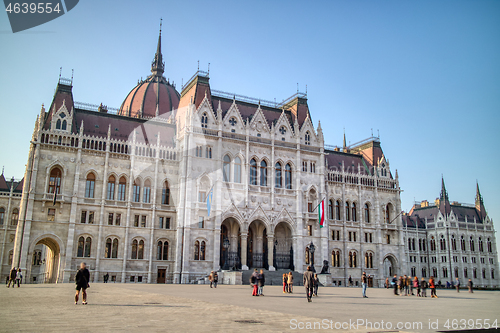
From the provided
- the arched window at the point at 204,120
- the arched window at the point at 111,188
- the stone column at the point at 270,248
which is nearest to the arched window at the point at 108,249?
the arched window at the point at 111,188

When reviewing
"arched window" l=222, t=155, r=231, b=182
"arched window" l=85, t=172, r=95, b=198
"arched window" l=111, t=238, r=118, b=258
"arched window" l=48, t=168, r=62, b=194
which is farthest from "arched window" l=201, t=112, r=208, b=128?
"arched window" l=48, t=168, r=62, b=194

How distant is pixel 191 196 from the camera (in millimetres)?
50719

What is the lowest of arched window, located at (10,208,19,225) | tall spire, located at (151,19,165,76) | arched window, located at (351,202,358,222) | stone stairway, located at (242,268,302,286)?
stone stairway, located at (242,268,302,286)

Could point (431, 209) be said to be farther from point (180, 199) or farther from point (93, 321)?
point (93, 321)

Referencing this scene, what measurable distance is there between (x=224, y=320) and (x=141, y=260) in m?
39.0

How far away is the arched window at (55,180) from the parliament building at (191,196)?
11 cm

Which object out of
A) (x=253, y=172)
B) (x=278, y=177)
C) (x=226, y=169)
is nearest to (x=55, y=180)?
(x=226, y=169)

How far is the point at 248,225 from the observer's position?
52.8 m

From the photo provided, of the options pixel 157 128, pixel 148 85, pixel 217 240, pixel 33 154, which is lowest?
pixel 217 240

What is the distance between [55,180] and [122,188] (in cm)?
723

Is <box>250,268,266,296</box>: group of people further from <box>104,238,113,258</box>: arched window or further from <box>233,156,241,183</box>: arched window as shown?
<box>233,156,241,183</box>: arched window

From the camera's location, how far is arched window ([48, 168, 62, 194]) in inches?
1893

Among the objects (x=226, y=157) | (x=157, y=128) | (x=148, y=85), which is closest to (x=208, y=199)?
(x=226, y=157)

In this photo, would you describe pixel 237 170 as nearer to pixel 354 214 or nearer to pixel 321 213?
pixel 321 213
